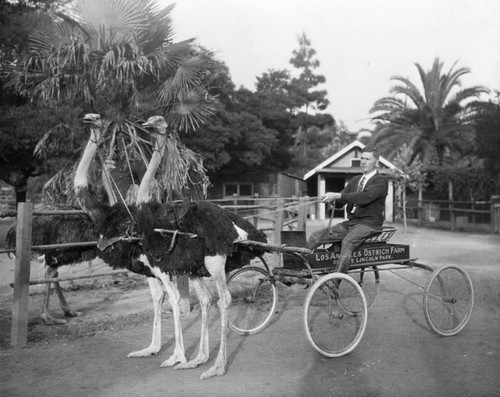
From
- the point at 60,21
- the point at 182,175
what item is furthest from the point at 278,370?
the point at 60,21

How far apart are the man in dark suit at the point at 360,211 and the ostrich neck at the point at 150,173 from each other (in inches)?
63.4

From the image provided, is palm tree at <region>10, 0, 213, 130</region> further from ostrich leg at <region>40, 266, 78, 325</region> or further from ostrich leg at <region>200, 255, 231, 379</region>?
ostrich leg at <region>200, 255, 231, 379</region>

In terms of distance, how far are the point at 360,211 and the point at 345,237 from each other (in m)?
0.41

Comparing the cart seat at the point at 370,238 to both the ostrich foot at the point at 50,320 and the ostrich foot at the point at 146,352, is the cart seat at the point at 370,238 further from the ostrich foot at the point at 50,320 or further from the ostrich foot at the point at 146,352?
the ostrich foot at the point at 50,320

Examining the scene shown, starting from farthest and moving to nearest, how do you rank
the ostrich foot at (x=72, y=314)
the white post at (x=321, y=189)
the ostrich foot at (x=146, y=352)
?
the white post at (x=321, y=189)
the ostrich foot at (x=72, y=314)
the ostrich foot at (x=146, y=352)

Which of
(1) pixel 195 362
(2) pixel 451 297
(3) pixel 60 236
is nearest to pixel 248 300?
(1) pixel 195 362

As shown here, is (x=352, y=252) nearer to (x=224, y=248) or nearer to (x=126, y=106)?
(x=224, y=248)

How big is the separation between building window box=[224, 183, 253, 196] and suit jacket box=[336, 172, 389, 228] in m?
29.7

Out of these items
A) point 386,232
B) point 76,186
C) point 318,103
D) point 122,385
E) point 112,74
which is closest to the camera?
point 122,385

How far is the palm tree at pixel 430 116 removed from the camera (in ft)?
90.5

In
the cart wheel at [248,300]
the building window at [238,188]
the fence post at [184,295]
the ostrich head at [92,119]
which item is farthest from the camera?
the building window at [238,188]

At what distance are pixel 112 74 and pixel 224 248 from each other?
705cm

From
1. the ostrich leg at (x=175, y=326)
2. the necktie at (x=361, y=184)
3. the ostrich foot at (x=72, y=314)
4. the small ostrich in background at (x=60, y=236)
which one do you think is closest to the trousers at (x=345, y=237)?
the necktie at (x=361, y=184)

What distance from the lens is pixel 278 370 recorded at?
4.93m
